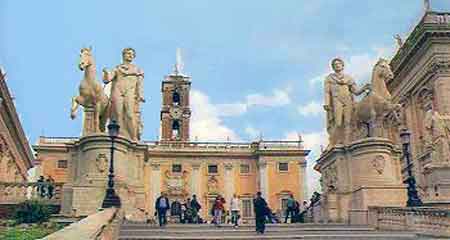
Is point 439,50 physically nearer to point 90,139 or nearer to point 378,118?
point 378,118

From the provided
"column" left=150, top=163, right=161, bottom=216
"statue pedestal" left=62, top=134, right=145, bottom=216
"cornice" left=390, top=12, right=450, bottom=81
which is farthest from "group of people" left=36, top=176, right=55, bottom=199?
"column" left=150, top=163, right=161, bottom=216

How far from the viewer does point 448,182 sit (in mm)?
28922

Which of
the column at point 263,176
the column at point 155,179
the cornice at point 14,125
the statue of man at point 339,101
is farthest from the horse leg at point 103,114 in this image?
the column at point 263,176

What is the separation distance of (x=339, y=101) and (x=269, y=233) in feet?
28.8

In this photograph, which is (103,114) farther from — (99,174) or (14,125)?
(14,125)

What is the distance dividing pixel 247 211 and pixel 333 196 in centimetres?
5215

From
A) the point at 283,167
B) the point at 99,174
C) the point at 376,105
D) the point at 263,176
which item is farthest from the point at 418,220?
the point at 283,167

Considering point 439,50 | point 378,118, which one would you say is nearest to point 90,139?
point 378,118

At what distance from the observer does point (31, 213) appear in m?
20.1

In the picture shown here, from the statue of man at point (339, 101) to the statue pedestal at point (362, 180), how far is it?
852mm

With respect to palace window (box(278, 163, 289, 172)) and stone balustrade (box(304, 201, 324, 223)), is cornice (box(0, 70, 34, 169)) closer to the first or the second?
stone balustrade (box(304, 201, 324, 223))

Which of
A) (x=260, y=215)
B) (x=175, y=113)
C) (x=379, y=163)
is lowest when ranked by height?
(x=260, y=215)

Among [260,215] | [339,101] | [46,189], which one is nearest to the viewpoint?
[260,215]

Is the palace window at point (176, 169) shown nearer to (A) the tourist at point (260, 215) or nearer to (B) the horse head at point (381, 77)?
(B) the horse head at point (381, 77)
